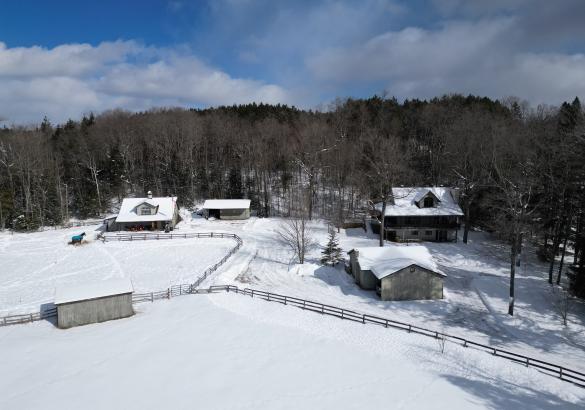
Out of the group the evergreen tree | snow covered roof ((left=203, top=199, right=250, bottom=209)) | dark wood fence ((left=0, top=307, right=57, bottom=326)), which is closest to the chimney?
snow covered roof ((left=203, top=199, right=250, bottom=209))

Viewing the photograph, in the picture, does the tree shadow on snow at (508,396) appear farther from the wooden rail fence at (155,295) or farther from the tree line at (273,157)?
the tree line at (273,157)

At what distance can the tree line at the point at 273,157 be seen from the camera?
51.3 meters

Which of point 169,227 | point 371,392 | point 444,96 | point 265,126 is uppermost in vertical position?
point 444,96

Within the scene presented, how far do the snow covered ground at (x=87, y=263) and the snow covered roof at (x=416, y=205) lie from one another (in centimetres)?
1990

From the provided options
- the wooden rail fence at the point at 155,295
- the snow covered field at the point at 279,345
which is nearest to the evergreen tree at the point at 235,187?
the wooden rail fence at the point at 155,295

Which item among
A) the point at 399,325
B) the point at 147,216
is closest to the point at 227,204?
the point at 147,216

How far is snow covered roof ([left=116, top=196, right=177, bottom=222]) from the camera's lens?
160ft

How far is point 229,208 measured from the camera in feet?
181

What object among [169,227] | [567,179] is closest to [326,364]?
[567,179]

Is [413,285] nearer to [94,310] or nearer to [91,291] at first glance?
[94,310]

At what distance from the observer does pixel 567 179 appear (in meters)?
34.3

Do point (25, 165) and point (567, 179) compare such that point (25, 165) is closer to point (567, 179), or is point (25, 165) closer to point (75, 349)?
point (75, 349)

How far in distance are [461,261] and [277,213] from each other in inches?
1134

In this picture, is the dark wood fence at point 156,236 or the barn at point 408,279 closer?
the barn at point 408,279
